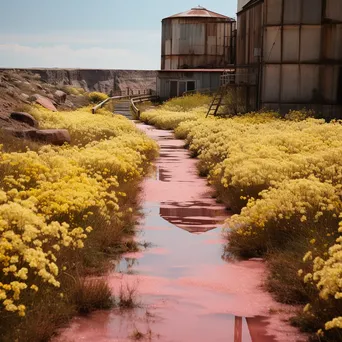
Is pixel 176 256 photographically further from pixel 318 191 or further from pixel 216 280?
pixel 318 191

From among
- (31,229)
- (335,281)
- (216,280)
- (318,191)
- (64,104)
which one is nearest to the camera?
(335,281)

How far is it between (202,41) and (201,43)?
0.54 ft

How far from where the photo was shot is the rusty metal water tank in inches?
2002

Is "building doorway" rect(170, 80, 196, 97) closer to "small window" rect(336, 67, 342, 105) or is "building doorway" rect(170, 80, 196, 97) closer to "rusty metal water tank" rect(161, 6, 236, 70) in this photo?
"rusty metal water tank" rect(161, 6, 236, 70)

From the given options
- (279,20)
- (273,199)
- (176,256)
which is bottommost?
(176,256)

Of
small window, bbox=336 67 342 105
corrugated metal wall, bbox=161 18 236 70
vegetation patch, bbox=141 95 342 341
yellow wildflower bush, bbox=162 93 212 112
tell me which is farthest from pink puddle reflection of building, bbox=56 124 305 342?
corrugated metal wall, bbox=161 18 236 70

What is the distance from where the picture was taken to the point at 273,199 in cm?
855

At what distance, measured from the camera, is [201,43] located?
5097 cm

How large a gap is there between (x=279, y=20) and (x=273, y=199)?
21326 millimetres

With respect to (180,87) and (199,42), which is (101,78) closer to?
(199,42)

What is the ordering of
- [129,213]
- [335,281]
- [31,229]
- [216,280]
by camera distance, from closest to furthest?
1. [335,281]
2. [31,229]
3. [216,280]
4. [129,213]

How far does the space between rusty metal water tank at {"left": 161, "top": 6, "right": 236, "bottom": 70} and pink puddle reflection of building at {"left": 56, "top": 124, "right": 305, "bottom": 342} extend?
40.6 meters

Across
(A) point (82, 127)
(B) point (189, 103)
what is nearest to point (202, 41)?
(B) point (189, 103)

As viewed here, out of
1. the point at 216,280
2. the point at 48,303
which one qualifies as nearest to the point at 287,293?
the point at 216,280
